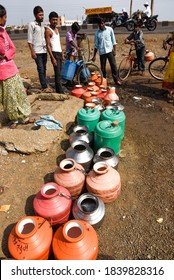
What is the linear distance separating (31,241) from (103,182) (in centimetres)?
114

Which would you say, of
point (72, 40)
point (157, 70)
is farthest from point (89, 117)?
point (157, 70)

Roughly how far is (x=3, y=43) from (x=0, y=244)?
2.85 m

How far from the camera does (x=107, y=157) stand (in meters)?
3.36

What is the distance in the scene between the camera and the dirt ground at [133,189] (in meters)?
2.69

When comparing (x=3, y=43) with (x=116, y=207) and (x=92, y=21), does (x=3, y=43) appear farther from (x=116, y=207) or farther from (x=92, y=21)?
(x=92, y=21)

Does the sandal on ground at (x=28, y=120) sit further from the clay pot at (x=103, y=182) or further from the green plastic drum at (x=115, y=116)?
the clay pot at (x=103, y=182)

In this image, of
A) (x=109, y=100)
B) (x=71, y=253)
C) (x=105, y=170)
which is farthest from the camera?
(x=109, y=100)

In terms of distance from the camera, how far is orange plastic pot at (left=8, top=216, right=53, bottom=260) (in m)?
2.21

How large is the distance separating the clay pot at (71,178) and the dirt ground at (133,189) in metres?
0.53

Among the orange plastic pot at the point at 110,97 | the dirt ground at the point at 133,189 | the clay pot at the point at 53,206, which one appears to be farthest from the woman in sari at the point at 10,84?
the clay pot at the point at 53,206

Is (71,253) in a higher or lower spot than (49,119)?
lower

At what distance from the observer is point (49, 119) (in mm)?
4434

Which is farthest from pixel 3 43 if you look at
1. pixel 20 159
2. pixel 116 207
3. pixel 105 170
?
pixel 116 207

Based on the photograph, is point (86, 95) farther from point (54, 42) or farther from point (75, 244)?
point (75, 244)
